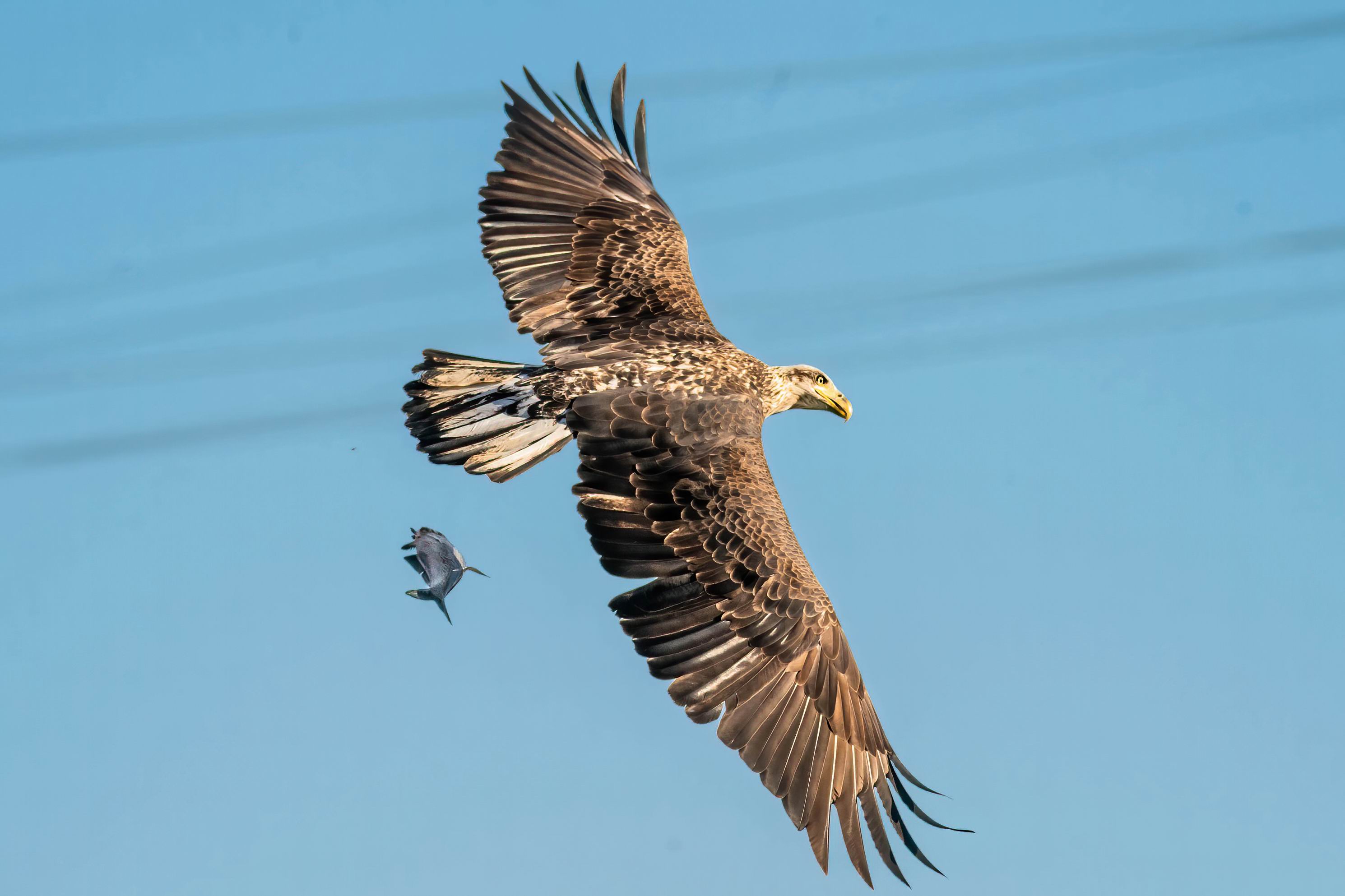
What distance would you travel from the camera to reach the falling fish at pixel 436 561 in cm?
959

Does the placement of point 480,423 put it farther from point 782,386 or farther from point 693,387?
point 782,386

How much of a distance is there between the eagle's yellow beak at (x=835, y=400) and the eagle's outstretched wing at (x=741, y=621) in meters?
1.86

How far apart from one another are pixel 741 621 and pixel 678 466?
113cm

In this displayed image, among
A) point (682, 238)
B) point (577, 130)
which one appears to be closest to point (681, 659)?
point (682, 238)

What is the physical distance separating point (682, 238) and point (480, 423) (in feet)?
9.04

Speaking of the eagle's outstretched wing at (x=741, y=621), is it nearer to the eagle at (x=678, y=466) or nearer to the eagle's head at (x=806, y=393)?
the eagle at (x=678, y=466)

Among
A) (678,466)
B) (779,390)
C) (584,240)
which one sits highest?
(584,240)

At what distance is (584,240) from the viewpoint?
41.5 ft

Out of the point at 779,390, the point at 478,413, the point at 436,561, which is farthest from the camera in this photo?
the point at 779,390

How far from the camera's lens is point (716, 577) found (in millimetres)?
9992

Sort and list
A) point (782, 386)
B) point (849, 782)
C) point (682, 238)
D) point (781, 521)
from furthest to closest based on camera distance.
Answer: point (682, 238) < point (782, 386) < point (781, 521) < point (849, 782)

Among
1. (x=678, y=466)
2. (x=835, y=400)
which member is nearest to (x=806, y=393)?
(x=835, y=400)

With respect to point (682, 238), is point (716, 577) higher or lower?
lower

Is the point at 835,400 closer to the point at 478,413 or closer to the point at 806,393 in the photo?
the point at 806,393
